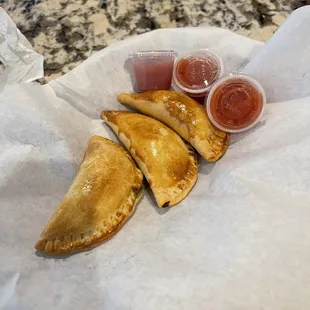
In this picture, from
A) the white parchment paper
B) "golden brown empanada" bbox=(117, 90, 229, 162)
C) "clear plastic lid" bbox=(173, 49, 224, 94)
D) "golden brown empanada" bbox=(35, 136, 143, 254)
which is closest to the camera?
the white parchment paper

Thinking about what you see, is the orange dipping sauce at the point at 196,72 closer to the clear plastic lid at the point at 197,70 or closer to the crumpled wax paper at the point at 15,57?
the clear plastic lid at the point at 197,70

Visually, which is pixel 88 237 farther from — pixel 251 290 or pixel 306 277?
pixel 306 277

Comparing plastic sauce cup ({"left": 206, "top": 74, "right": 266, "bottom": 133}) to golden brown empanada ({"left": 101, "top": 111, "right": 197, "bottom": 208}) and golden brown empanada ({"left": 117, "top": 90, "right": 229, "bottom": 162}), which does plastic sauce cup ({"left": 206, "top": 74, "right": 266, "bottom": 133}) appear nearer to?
golden brown empanada ({"left": 117, "top": 90, "right": 229, "bottom": 162})

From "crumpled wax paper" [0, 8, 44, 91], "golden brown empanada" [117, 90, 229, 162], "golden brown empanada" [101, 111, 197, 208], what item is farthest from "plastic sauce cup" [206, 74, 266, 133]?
"crumpled wax paper" [0, 8, 44, 91]

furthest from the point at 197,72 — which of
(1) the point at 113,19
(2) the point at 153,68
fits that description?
(1) the point at 113,19

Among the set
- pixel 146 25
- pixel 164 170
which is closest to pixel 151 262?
pixel 164 170
